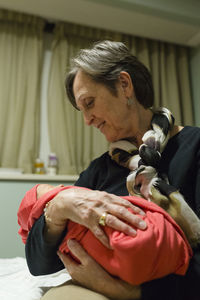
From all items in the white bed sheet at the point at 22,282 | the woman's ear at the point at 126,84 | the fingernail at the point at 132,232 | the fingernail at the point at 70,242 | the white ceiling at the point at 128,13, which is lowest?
the white bed sheet at the point at 22,282

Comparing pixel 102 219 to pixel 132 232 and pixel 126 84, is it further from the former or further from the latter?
pixel 126 84

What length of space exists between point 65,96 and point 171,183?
1.89 m

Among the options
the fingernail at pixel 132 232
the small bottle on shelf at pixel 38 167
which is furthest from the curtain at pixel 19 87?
the fingernail at pixel 132 232

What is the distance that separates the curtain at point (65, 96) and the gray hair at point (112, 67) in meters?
1.29

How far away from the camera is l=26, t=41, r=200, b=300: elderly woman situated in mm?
693

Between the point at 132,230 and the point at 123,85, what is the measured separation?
755 millimetres

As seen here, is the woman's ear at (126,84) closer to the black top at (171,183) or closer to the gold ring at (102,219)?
the black top at (171,183)

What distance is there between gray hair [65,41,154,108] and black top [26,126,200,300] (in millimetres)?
303

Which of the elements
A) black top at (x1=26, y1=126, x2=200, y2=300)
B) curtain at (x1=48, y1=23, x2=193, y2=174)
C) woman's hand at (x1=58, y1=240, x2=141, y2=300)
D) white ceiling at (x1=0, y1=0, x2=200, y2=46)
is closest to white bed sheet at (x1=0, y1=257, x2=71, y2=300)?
black top at (x1=26, y1=126, x2=200, y2=300)

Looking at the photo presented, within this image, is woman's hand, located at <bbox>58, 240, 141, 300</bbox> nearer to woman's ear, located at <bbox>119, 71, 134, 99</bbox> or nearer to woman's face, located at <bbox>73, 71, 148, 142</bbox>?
woman's face, located at <bbox>73, 71, 148, 142</bbox>

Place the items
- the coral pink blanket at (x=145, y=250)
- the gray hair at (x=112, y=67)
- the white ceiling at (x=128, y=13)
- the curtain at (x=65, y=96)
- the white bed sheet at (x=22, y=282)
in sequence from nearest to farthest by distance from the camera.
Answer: the coral pink blanket at (x=145, y=250) → the white bed sheet at (x=22, y=282) → the gray hair at (x=112, y=67) → the white ceiling at (x=128, y=13) → the curtain at (x=65, y=96)

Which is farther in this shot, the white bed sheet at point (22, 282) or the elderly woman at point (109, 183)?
the white bed sheet at point (22, 282)

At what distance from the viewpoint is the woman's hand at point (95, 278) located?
683 millimetres

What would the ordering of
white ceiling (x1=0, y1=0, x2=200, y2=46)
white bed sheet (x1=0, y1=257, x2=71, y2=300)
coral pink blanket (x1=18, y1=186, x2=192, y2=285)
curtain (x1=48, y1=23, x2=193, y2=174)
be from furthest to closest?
curtain (x1=48, y1=23, x2=193, y2=174)
white ceiling (x1=0, y1=0, x2=200, y2=46)
white bed sheet (x1=0, y1=257, x2=71, y2=300)
coral pink blanket (x1=18, y1=186, x2=192, y2=285)
